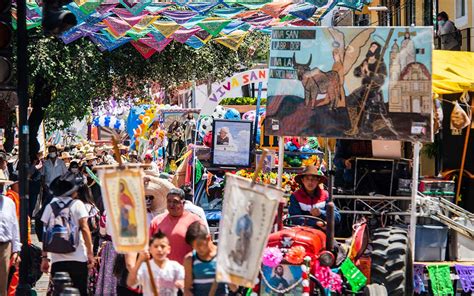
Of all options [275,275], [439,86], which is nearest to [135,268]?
[275,275]

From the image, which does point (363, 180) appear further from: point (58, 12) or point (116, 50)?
point (116, 50)

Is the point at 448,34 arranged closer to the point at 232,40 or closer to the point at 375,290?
the point at 232,40

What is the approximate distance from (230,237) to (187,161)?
12.6m

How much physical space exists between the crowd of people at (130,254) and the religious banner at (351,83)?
2.56ft

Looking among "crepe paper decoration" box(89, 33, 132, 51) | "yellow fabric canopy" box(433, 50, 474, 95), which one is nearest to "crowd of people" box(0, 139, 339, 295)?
"yellow fabric canopy" box(433, 50, 474, 95)

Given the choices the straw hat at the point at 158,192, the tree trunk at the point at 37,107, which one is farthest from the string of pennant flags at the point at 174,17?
the straw hat at the point at 158,192

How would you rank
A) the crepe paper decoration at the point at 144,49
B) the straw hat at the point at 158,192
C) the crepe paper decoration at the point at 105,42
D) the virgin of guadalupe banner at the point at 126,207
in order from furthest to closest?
the crepe paper decoration at the point at 144,49 → the crepe paper decoration at the point at 105,42 → the straw hat at the point at 158,192 → the virgin of guadalupe banner at the point at 126,207

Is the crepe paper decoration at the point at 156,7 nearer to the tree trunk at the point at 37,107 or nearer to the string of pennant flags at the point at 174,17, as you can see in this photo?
the string of pennant flags at the point at 174,17

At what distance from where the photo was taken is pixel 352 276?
1265cm

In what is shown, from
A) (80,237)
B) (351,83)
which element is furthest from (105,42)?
(80,237)

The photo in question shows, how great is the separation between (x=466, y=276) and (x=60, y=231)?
485cm

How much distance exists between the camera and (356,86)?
45.0 feet

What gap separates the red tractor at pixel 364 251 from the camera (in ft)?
39.9

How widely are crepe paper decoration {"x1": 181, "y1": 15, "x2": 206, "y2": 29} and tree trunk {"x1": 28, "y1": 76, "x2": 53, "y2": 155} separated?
6888mm
